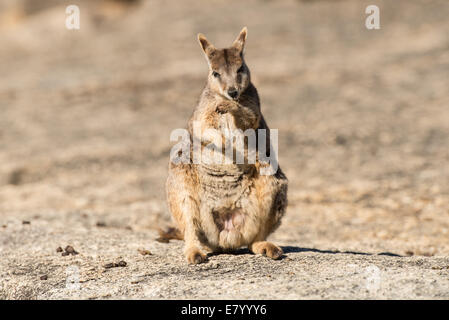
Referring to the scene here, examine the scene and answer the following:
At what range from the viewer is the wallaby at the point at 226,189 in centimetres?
639

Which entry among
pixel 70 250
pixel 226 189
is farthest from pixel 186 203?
pixel 70 250

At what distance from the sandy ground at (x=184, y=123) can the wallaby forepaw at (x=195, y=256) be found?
0.09 m

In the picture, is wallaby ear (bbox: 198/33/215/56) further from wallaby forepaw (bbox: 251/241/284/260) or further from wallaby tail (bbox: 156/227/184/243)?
wallaby tail (bbox: 156/227/184/243)

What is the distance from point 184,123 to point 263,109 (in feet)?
7.47

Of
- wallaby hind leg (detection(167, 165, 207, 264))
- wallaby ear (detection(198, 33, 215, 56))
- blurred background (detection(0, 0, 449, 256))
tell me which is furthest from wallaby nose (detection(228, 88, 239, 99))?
blurred background (detection(0, 0, 449, 256))

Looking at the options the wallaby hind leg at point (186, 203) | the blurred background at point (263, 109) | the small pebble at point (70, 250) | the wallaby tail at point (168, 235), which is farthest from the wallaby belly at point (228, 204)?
the blurred background at point (263, 109)

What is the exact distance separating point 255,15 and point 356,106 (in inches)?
327

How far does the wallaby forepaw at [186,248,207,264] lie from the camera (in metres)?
6.30

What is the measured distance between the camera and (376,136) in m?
14.8

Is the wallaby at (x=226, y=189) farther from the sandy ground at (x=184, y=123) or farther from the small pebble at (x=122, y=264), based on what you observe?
the small pebble at (x=122, y=264)

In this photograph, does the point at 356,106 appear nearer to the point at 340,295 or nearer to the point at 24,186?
the point at 24,186

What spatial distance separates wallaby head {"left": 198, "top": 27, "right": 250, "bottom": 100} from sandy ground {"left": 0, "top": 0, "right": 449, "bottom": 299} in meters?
1.73

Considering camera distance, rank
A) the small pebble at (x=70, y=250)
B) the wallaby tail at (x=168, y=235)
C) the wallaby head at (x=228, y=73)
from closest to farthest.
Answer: the wallaby head at (x=228, y=73), the small pebble at (x=70, y=250), the wallaby tail at (x=168, y=235)
